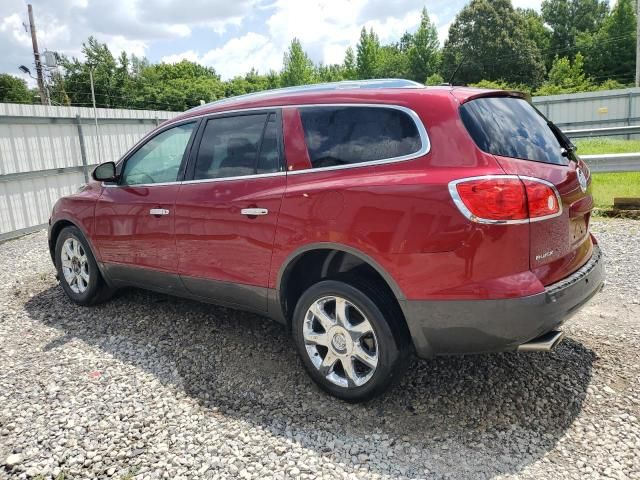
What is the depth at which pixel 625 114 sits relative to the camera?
75.4ft

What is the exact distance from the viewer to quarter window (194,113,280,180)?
3496 millimetres

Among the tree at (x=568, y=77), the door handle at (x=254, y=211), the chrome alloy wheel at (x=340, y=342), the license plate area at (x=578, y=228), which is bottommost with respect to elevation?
the chrome alloy wheel at (x=340, y=342)

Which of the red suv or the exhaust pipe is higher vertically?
the red suv

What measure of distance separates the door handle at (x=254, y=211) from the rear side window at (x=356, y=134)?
44 cm

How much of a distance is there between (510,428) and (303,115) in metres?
2.21

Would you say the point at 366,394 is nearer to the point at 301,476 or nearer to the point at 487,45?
the point at 301,476

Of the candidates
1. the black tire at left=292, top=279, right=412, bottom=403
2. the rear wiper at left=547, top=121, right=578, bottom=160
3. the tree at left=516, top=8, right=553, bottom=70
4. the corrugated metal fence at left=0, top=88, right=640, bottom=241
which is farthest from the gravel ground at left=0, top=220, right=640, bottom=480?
the tree at left=516, top=8, right=553, bottom=70

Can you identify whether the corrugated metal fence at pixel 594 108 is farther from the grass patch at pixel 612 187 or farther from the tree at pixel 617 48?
the tree at pixel 617 48

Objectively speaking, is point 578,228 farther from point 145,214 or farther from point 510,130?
point 145,214

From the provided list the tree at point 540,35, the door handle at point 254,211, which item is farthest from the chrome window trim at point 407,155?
the tree at point 540,35

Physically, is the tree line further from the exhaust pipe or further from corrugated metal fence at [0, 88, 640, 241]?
the exhaust pipe

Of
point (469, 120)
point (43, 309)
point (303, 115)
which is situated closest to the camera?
point (469, 120)

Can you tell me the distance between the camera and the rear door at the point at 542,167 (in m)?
2.71

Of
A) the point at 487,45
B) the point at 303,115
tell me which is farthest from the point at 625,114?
the point at 487,45
